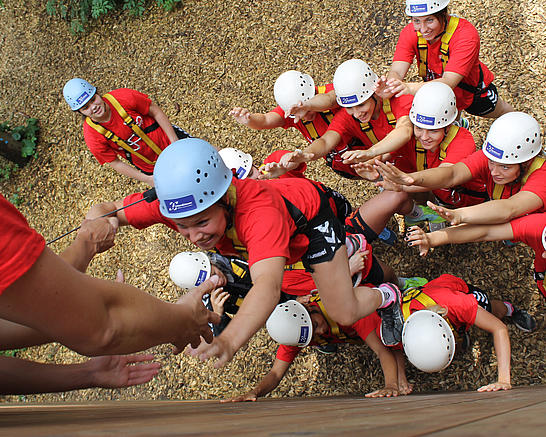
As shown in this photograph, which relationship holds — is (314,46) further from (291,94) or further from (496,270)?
(496,270)

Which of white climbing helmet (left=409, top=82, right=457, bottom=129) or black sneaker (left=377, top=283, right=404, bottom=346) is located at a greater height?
white climbing helmet (left=409, top=82, right=457, bottom=129)

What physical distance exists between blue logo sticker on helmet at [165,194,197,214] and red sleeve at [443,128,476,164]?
207 cm

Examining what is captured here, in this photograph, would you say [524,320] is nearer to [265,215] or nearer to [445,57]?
[445,57]

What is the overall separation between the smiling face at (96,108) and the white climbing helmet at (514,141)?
12.0ft

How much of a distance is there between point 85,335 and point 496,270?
13.3 ft

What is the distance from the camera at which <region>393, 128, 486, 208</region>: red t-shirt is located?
365 centimetres

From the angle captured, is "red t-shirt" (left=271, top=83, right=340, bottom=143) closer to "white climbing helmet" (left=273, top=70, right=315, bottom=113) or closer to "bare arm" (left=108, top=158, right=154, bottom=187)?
"white climbing helmet" (left=273, top=70, right=315, bottom=113)

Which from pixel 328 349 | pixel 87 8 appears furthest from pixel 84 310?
pixel 87 8

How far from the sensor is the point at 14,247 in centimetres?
120

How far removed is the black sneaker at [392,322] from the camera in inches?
142

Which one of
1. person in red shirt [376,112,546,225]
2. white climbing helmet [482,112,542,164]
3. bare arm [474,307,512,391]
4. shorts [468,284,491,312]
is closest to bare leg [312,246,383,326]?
person in red shirt [376,112,546,225]

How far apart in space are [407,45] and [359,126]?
40.9 inches

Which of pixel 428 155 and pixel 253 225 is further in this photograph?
pixel 428 155

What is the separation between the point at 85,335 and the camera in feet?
4.57
